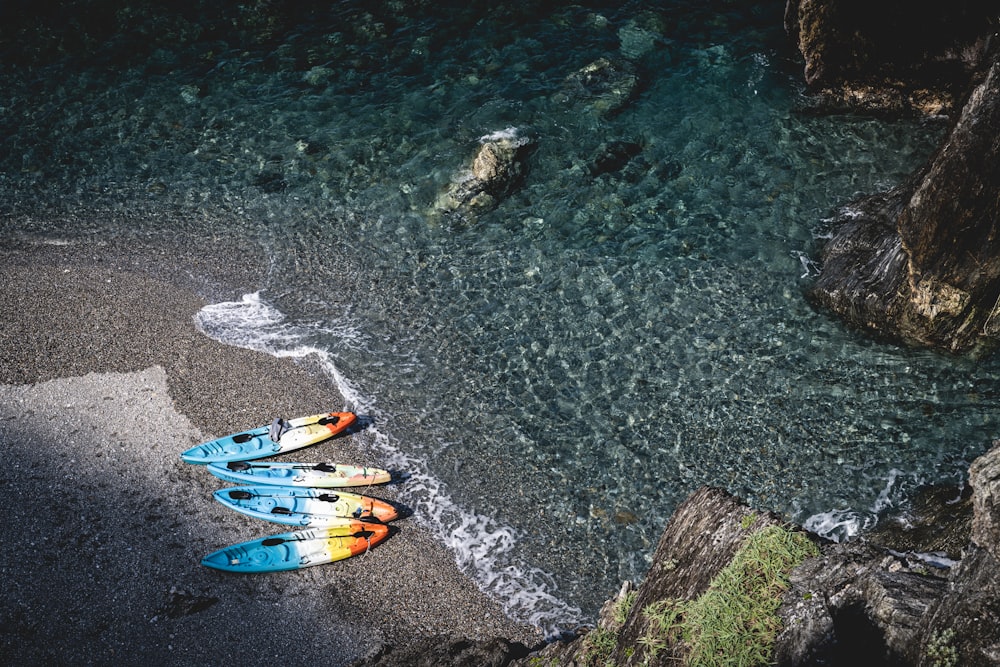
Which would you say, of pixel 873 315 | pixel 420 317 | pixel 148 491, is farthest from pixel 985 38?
pixel 148 491

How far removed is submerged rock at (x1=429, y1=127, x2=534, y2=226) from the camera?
23719 millimetres

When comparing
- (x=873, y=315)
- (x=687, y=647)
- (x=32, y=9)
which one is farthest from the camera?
(x=32, y=9)

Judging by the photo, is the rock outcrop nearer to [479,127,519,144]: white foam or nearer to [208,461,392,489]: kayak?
[208,461,392,489]: kayak

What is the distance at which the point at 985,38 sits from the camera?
2227 centimetres

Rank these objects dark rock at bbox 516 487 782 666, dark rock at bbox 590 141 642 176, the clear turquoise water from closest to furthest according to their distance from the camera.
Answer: dark rock at bbox 516 487 782 666 → the clear turquoise water → dark rock at bbox 590 141 642 176

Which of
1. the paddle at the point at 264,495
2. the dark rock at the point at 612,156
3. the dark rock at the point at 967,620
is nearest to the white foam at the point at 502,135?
the dark rock at the point at 612,156

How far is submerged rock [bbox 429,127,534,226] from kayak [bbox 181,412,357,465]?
27.5ft

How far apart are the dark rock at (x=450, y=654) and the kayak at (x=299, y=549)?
2.40 meters

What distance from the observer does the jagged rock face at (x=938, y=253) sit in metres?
16.0

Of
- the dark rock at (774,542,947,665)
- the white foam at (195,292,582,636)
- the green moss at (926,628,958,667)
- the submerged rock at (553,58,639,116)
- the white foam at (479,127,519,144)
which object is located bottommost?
the white foam at (195,292,582,636)

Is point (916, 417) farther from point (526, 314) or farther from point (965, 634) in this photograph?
Answer: point (965, 634)

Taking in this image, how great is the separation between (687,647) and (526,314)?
12324 millimetres

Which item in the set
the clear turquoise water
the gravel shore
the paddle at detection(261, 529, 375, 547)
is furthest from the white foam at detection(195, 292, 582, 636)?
the paddle at detection(261, 529, 375, 547)

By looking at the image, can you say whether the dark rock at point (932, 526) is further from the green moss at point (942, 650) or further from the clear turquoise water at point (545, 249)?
the green moss at point (942, 650)
